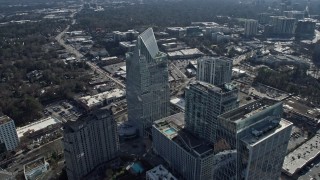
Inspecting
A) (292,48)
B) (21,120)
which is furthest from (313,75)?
(21,120)

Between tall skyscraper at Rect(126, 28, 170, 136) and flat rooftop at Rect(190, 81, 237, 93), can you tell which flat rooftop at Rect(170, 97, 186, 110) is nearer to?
tall skyscraper at Rect(126, 28, 170, 136)

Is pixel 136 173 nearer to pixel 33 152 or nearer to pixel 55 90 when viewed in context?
pixel 33 152

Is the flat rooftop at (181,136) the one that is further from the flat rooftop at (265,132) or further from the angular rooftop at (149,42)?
the flat rooftop at (265,132)

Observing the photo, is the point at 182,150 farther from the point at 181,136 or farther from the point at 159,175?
the point at 159,175

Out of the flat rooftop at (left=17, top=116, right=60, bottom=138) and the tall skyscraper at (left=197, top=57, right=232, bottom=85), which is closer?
the tall skyscraper at (left=197, top=57, right=232, bottom=85)

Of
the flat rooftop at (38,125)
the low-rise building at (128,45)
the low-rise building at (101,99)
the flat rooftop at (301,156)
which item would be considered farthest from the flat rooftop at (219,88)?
the low-rise building at (128,45)

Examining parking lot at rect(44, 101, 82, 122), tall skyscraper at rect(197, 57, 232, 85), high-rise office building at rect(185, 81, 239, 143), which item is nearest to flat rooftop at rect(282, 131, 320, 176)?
high-rise office building at rect(185, 81, 239, 143)

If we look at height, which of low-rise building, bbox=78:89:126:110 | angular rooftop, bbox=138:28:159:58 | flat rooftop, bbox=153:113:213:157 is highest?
angular rooftop, bbox=138:28:159:58
